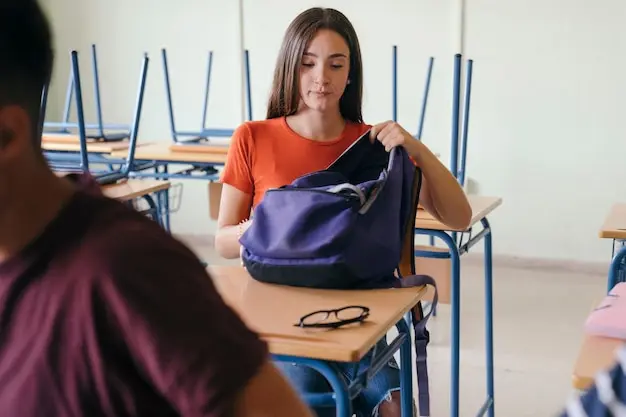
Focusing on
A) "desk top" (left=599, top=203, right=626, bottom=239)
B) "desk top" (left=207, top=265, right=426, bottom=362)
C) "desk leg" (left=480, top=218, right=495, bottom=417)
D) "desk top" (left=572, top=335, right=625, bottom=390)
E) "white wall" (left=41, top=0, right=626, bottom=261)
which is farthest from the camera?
"white wall" (left=41, top=0, right=626, bottom=261)

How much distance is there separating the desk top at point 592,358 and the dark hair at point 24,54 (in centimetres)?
77

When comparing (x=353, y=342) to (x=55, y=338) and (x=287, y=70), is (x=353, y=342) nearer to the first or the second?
(x=55, y=338)

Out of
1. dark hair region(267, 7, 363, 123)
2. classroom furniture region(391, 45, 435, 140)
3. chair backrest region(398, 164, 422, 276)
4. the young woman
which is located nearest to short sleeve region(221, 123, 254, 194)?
the young woman

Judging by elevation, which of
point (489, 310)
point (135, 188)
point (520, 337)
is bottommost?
point (520, 337)

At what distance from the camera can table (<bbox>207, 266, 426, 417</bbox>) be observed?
3.99ft

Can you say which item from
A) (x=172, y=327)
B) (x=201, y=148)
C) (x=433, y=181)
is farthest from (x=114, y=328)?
(x=201, y=148)

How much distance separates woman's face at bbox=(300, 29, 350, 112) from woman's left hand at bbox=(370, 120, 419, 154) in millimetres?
214

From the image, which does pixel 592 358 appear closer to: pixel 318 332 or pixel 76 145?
pixel 318 332

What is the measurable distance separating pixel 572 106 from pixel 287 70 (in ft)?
8.60

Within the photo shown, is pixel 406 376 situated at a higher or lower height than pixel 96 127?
lower

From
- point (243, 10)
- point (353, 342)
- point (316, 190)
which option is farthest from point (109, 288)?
point (243, 10)

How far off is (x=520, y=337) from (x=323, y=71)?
185 cm

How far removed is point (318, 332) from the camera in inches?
49.6

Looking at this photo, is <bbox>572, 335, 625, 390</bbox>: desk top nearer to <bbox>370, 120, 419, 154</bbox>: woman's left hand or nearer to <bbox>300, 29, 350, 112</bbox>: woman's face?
<bbox>370, 120, 419, 154</bbox>: woman's left hand
